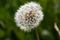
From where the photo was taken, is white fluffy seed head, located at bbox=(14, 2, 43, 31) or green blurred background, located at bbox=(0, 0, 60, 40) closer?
white fluffy seed head, located at bbox=(14, 2, 43, 31)

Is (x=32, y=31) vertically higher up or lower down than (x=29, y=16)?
higher up

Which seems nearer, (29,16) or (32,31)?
(29,16)

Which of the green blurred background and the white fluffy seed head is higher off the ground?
the green blurred background

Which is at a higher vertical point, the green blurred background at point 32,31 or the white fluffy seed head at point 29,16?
the green blurred background at point 32,31

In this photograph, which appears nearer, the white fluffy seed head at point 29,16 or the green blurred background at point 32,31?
the white fluffy seed head at point 29,16
